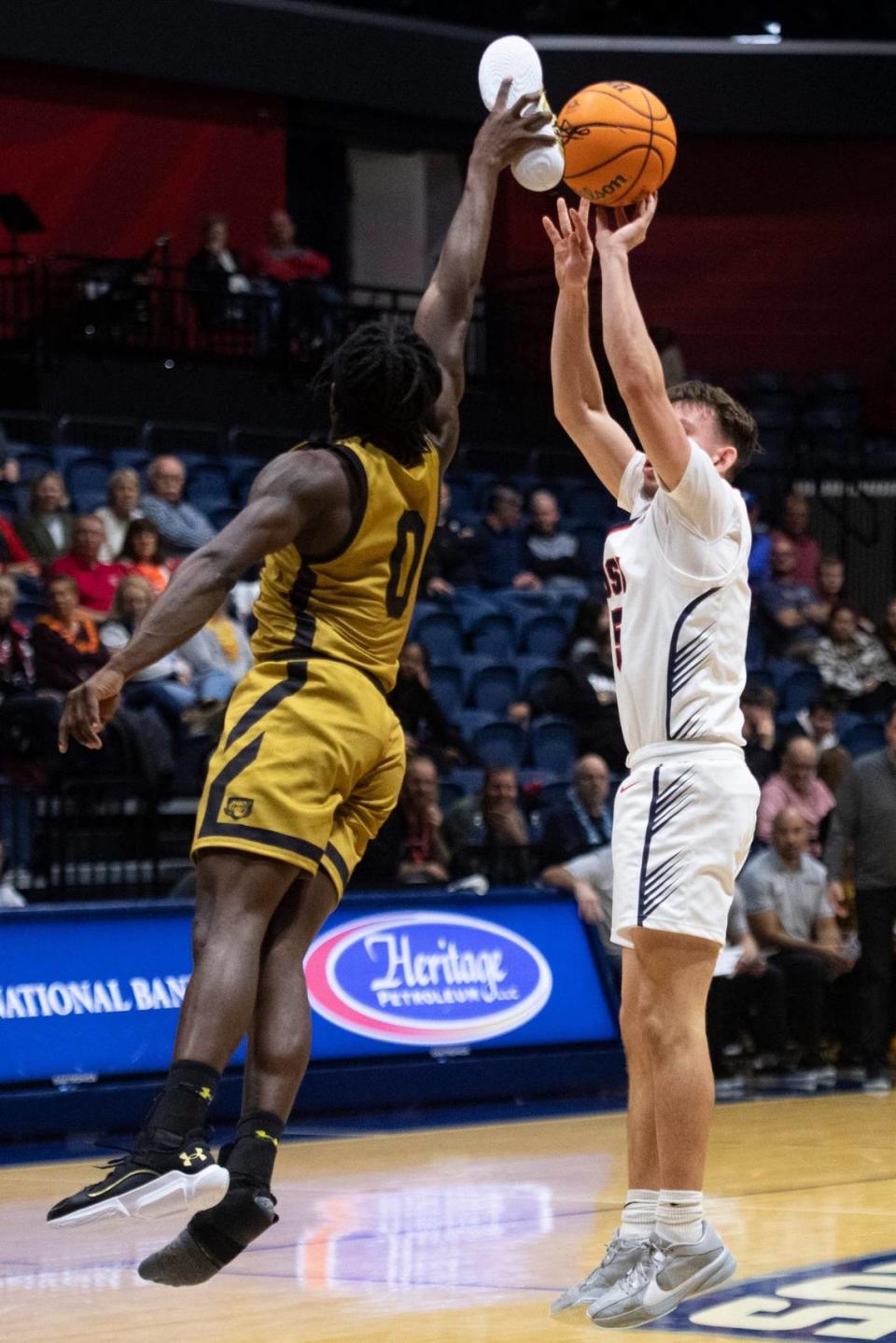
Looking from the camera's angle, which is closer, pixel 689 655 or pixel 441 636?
pixel 689 655

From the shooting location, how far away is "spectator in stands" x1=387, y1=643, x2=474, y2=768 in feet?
38.7

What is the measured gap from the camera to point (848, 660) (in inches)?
602

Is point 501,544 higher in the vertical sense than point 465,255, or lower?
lower

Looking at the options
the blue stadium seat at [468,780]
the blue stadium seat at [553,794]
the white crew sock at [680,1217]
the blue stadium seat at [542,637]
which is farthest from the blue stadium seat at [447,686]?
the white crew sock at [680,1217]

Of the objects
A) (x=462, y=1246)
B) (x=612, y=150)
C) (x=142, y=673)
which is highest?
(x=612, y=150)

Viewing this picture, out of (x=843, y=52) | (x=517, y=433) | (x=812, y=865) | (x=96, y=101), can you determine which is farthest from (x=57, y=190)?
(x=812, y=865)

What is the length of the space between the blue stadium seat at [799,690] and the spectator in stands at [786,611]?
1.50 feet

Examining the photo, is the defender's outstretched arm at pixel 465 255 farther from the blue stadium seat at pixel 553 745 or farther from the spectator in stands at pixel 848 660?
the spectator in stands at pixel 848 660

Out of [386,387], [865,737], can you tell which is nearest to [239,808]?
[386,387]

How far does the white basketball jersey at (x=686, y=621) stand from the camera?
16.3 feet

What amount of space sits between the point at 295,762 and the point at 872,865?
678 centimetres

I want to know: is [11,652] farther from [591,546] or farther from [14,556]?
[591,546]

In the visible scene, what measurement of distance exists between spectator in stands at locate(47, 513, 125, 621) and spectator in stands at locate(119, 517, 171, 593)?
0.10 meters

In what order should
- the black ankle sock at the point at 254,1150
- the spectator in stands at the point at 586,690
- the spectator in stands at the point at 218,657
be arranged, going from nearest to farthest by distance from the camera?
the black ankle sock at the point at 254,1150 < the spectator in stands at the point at 218,657 < the spectator in stands at the point at 586,690
